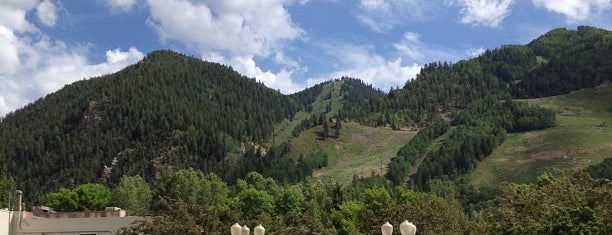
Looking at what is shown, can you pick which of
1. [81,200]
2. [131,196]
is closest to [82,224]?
[131,196]

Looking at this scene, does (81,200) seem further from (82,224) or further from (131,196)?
(82,224)

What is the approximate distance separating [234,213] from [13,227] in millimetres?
17027

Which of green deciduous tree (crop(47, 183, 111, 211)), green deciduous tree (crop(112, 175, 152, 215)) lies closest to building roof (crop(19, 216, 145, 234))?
green deciduous tree (crop(112, 175, 152, 215))

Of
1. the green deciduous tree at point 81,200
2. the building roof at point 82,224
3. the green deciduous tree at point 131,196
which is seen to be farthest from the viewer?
the green deciduous tree at point 81,200

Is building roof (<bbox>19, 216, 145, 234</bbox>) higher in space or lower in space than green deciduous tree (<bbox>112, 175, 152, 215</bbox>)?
lower

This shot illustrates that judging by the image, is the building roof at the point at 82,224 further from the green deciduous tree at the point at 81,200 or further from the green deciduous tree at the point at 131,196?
the green deciduous tree at the point at 81,200

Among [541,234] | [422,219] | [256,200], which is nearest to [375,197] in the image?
[256,200]

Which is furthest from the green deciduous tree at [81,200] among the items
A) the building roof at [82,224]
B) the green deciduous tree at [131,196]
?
the building roof at [82,224]

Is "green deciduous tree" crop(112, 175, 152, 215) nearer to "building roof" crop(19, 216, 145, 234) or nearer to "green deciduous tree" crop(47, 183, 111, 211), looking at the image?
"green deciduous tree" crop(47, 183, 111, 211)

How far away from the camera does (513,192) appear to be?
5934 centimetres

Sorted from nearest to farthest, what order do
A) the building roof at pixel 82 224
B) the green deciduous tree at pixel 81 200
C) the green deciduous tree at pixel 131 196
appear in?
1. the building roof at pixel 82 224
2. the green deciduous tree at pixel 131 196
3. the green deciduous tree at pixel 81 200

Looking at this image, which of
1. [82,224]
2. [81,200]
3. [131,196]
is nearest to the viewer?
[82,224]

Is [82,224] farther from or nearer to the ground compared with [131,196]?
nearer to the ground

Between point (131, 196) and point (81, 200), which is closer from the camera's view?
point (131, 196)
